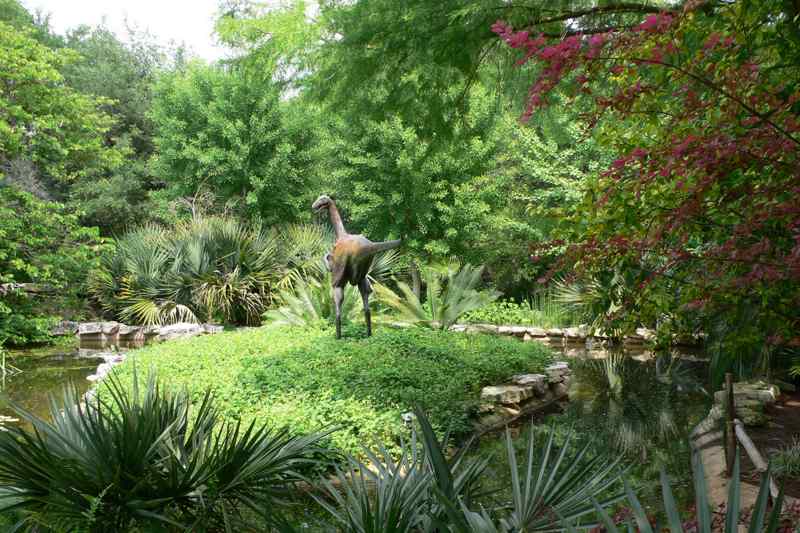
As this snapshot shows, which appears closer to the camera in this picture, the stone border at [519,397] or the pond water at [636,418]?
the pond water at [636,418]

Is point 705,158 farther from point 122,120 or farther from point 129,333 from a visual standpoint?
point 122,120

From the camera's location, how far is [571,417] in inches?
277

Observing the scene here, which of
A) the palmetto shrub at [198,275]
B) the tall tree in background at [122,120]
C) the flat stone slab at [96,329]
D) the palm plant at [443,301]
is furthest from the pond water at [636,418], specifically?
the tall tree in background at [122,120]

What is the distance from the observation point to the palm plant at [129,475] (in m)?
2.89

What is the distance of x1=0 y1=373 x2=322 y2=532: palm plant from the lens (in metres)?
2.89

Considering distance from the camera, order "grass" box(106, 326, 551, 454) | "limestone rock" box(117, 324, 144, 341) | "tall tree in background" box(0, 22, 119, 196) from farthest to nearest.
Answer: "limestone rock" box(117, 324, 144, 341)
"tall tree in background" box(0, 22, 119, 196)
"grass" box(106, 326, 551, 454)

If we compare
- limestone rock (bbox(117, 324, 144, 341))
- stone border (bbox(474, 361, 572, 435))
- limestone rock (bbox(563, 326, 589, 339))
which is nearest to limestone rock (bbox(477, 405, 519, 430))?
stone border (bbox(474, 361, 572, 435))

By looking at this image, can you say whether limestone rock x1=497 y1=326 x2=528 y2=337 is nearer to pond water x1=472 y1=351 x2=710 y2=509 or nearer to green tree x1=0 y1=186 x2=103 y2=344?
pond water x1=472 y1=351 x2=710 y2=509

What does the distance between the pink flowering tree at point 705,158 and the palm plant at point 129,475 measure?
204 cm

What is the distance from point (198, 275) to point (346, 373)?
28.7ft

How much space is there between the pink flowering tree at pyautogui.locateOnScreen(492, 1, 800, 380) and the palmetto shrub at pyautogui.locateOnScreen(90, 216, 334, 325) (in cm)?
1155

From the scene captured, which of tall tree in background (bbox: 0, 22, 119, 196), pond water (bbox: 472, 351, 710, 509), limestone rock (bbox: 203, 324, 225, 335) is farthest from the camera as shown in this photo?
limestone rock (bbox: 203, 324, 225, 335)

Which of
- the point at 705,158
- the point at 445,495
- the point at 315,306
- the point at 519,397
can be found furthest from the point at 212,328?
the point at 705,158

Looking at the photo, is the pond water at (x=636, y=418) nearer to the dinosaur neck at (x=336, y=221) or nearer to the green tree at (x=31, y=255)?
the dinosaur neck at (x=336, y=221)
